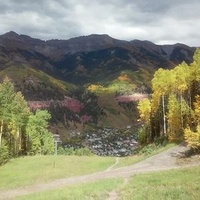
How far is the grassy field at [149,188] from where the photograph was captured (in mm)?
32969

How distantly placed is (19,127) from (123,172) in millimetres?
54450

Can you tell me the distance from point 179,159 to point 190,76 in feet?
88.5

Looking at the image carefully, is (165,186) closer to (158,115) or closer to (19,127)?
(158,115)

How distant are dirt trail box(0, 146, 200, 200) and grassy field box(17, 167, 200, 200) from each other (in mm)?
6029

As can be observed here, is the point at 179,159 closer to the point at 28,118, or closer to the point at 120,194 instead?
the point at 120,194

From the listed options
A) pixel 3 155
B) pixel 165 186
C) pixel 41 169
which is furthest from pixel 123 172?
pixel 3 155

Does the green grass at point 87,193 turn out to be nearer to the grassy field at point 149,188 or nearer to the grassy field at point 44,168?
the grassy field at point 149,188

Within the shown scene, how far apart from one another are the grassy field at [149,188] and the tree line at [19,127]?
41128 millimetres

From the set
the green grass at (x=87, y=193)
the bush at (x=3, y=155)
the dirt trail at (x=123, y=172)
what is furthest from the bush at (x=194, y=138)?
the bush at (x=3, y=155)

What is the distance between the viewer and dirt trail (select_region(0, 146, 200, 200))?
48.2 m

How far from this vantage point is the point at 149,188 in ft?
120

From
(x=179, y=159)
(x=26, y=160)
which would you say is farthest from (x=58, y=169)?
(x=179, y=159)

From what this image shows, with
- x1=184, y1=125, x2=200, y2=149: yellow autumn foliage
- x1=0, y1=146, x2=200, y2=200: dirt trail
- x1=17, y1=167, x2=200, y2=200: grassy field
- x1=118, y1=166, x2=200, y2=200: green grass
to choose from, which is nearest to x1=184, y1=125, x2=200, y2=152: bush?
x1=184, y1=125, x2=200, y2=149: yellow autumn foliage

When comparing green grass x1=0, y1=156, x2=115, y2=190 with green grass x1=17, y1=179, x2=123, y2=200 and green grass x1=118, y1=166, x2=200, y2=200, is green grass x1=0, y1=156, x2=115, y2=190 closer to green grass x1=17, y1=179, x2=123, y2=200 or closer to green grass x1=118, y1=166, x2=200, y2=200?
green grass x1=17, y1=179, x2=123, y2=200
